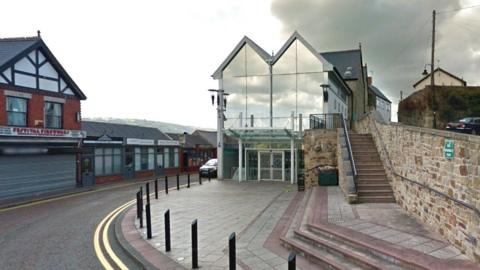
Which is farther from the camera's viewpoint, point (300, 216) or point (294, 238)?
point (300, 216)

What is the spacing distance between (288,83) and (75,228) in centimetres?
1782

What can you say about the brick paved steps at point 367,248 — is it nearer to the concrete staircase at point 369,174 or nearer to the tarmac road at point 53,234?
the concrete staircase at point 369,174

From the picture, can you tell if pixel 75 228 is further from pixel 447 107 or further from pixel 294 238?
pixel 447 107

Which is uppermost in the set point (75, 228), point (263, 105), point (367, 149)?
point (263, 105)

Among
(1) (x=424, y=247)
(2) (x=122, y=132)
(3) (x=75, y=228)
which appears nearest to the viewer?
(1) (x=424, y=247)

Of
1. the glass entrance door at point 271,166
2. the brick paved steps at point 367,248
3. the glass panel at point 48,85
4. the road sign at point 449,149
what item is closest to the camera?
the brick paved steps at point 367,248

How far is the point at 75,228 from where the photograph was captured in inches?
449

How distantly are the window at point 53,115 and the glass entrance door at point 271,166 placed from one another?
14.0 m

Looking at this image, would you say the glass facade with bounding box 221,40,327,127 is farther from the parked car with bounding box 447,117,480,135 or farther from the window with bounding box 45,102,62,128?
the window with bounding box 45,102,62,128

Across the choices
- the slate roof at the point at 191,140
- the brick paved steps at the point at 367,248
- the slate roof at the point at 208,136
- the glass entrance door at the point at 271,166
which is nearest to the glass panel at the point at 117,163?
the slate roof at the point at 191,140

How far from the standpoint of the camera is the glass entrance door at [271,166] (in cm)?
2610

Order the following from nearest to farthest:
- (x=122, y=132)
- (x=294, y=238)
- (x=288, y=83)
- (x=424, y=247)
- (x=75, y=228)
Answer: (x=424, y=247)
(x=294, y=238)
(x=75, y=228)
(x=288, y=83)
(x=122, y=132)

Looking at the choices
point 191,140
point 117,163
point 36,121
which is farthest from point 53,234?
point 191,140

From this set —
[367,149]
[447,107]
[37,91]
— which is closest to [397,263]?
[367,149]
